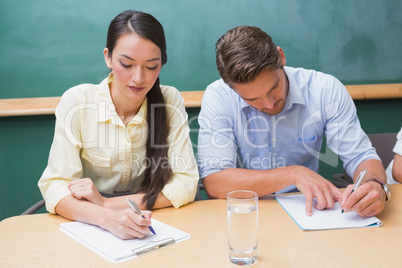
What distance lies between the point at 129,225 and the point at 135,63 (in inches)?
24.3

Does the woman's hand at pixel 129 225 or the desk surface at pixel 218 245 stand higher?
the woman's hand at pixel 129 225

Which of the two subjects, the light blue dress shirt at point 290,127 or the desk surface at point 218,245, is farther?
the light blue dress shirt at point 290,127

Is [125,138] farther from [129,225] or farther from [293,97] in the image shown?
[293,97]

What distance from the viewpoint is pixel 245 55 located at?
1463mm

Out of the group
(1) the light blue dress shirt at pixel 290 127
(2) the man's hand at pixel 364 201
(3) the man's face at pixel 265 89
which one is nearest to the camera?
(2) the man's hand at pixel 364 201

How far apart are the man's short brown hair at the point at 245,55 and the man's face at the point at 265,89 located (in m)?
0.02

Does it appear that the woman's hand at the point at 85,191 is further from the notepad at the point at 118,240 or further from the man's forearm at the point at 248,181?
the man's forearm at the point at 248,181

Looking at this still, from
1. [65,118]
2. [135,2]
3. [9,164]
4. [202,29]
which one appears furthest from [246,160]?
[9,164]

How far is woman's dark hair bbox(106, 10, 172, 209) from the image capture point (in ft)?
4.74

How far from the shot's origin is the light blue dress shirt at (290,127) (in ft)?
5.42

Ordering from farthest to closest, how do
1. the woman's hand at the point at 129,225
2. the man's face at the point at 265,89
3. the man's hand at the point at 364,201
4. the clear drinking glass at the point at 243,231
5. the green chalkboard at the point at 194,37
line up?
the green chalkboard at the point at 194,37, the man's face at the point at 265,89, the man's hand at the point at 364,201, the woman's hand at the point at 129,225, the clear drinking glass at the point at 243,231

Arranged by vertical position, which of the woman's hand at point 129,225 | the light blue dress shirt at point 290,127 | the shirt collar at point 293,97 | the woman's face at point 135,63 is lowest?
the woman's hand at point 129,225

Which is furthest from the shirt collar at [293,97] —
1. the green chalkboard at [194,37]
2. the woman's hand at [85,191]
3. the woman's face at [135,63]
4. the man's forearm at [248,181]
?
the green chalkboard at [194,37]

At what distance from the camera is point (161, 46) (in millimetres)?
1499
